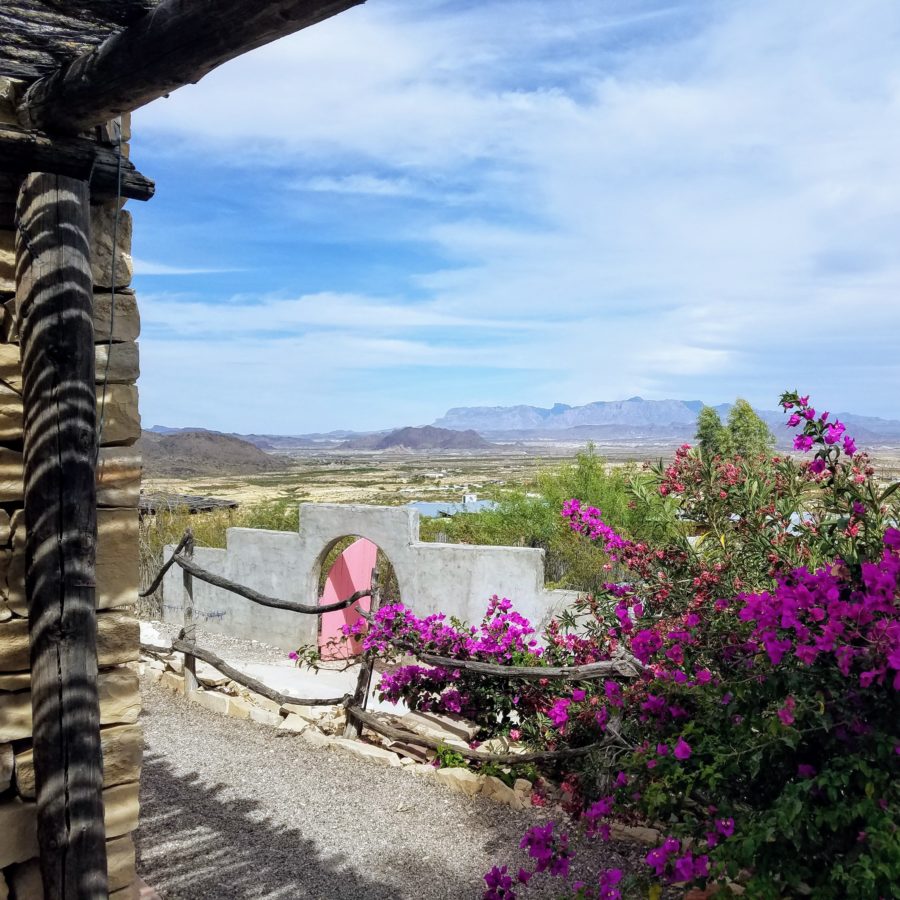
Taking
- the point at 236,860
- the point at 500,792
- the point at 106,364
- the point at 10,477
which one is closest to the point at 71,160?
the point at 106,364

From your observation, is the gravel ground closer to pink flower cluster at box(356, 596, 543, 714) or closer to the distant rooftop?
pink flower cluster at box(356, 596, 543, 714)

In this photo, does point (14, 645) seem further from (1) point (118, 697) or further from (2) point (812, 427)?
(2) point (812, 427)

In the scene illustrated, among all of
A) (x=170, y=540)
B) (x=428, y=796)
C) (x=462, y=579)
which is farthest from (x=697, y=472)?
(x=170, y=540)

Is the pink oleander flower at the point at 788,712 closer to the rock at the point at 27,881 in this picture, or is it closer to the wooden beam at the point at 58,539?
the wooden beam at the point at 58,539

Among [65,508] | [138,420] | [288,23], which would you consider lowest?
[65,508]

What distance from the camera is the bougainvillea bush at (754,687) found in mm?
2391

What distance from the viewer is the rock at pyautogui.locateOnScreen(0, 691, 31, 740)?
2652 millimetres

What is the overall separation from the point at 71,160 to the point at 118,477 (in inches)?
42.3

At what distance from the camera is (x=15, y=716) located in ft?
8.76

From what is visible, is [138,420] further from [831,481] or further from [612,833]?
[612,833]

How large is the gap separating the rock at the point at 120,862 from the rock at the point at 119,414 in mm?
1449

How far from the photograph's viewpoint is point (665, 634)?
4.32 m

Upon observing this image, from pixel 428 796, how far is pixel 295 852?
47.2 inches

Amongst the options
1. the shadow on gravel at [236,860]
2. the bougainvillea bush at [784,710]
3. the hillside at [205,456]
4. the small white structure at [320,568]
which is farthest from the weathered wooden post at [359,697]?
the hillside at [205,456]
